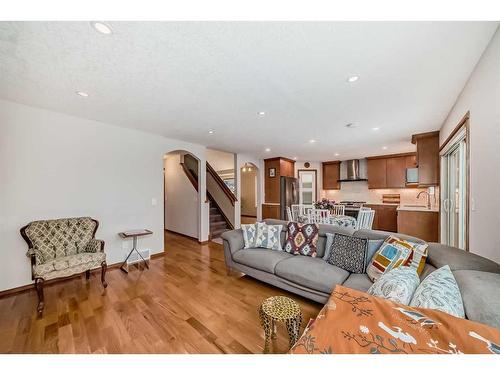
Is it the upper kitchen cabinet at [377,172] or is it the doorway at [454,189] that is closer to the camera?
the doorway at [454,189]

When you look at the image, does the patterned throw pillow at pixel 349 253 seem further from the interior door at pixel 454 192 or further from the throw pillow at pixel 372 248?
the interior door at pixel 454 192

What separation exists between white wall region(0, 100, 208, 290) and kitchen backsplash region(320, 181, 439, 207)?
6.17 metres

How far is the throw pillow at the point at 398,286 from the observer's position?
1142mm

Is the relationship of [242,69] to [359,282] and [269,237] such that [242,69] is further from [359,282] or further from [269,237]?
[359,282]

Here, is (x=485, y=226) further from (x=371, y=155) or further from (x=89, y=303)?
(x=371, y=155)

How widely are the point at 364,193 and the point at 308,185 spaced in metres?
1.93

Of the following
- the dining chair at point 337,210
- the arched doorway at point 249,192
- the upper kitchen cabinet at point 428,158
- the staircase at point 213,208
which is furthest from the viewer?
the arched doorway at point 249,192

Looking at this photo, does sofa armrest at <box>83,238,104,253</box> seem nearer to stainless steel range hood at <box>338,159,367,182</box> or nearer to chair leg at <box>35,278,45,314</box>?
chair leg at <box>35,278,45,314</box>

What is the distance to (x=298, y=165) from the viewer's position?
7711mm

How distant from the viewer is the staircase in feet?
17.7

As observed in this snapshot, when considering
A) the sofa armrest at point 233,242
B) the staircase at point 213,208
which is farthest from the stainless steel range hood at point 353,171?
the sofa armrest at point 233,242

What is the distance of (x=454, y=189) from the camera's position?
314 cm

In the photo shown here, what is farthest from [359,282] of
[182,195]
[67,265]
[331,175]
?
[331,175]

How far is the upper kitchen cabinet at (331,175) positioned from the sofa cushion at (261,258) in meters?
5.51
